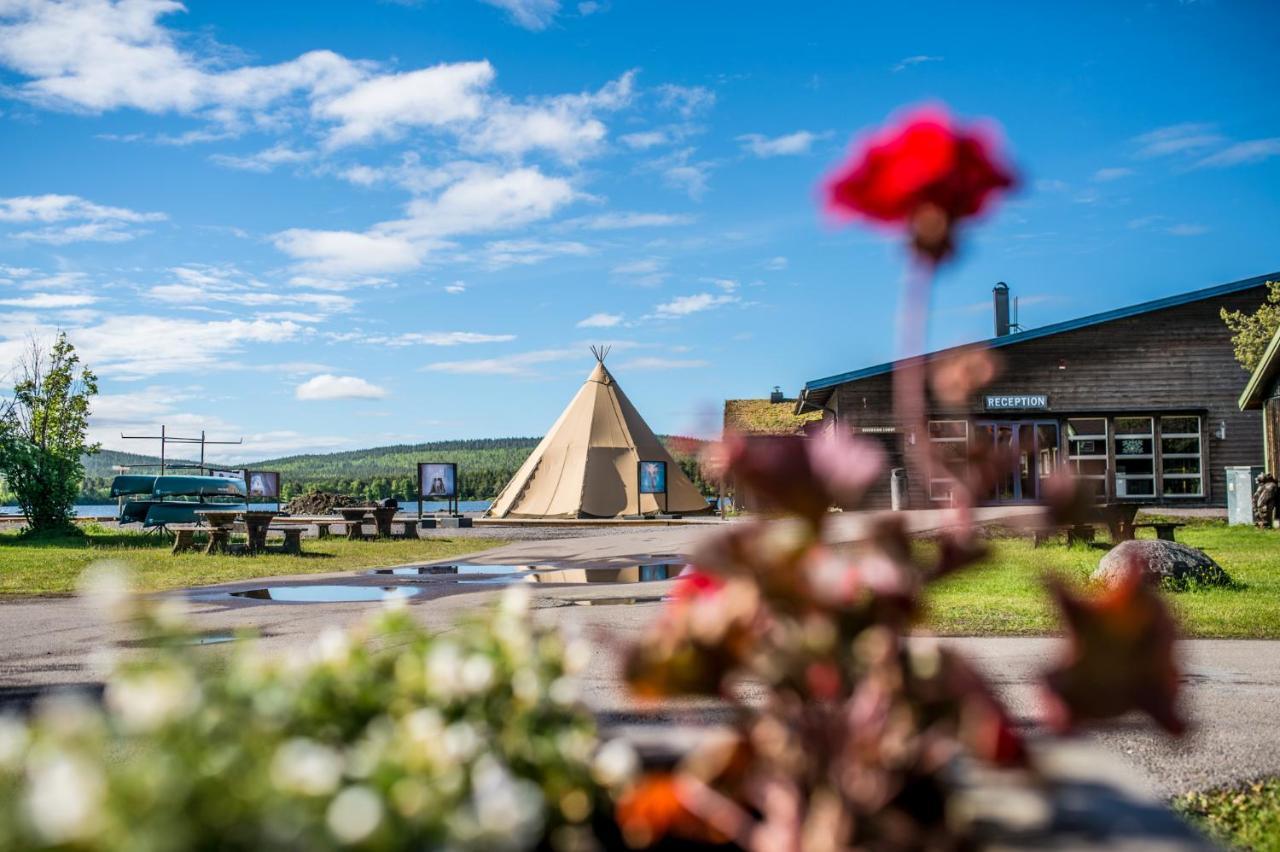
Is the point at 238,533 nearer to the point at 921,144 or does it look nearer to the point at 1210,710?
the point at 1210,710

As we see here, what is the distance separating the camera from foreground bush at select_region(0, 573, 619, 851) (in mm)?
1119

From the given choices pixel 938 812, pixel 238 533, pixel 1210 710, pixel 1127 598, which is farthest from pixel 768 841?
pixel 238 533

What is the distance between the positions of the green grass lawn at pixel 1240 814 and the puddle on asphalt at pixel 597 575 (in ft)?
27.6

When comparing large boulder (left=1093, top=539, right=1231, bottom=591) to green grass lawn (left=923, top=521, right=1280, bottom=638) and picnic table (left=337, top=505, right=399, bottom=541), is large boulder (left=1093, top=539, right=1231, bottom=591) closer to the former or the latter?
green grass lawn (left=923, top=521, right=1280, bottom=638)

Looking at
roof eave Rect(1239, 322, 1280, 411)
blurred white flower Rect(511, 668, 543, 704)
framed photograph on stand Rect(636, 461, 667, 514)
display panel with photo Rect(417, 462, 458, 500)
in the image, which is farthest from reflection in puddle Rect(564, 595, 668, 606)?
display panel with photo Rect(417, 462, 458, 500)

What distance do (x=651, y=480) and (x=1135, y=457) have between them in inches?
534

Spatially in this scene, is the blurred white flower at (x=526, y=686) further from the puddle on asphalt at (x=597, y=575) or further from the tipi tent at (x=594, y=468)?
the tipi tent at (x=594, y=468)

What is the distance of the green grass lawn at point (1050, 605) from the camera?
313 inches

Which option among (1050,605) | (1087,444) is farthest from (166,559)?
(1087,444)

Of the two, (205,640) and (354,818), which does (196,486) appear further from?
(354,818)

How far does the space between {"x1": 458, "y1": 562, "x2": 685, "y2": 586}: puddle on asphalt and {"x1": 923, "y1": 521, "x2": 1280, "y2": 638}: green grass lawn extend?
12.4 ft

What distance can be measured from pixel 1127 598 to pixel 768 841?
22.2 inches

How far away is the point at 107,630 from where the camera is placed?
8.71 m

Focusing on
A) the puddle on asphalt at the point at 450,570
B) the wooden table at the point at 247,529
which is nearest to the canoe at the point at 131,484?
the wooden table at the point at 247,529
